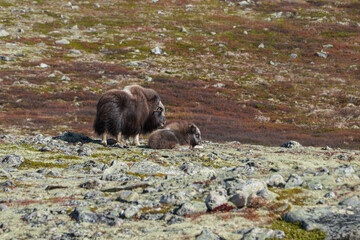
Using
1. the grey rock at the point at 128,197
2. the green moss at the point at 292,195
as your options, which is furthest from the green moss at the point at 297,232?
the grey rock at the point at 128,197

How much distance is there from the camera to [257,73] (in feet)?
220

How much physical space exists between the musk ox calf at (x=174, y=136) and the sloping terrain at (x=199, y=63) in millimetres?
12610

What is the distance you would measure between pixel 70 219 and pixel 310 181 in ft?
17.8

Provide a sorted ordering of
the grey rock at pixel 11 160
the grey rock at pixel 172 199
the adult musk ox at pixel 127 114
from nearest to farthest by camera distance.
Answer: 1. the grey rock at pixel 172 199
2. the grey rock at pixel 11 160
3. the adult musk ox at pixel 127 114

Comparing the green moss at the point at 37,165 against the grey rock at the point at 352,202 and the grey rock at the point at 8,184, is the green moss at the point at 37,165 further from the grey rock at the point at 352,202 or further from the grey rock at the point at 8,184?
the grey rock at the point at 352,202

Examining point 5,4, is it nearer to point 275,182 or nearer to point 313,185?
point 275,182

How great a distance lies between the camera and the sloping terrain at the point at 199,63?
40375 mm

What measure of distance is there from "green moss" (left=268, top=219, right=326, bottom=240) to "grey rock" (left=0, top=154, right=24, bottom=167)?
31.6 ft

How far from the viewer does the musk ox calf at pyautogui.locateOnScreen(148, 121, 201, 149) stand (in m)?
18.7

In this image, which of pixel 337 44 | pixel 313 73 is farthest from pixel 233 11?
pixel 313 73

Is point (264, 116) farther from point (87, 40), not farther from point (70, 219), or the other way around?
point (87, 40)

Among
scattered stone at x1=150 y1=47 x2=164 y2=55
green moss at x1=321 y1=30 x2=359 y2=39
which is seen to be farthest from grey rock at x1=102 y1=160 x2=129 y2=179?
green moss at x1=321 y1=30 x2=359 y2=39

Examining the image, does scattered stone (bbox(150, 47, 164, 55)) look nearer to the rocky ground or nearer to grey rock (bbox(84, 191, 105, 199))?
the rocky ground

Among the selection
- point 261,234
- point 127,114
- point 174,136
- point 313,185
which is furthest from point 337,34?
point 261,234
